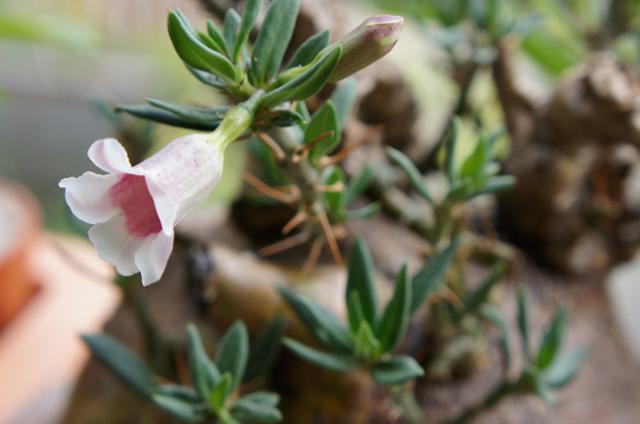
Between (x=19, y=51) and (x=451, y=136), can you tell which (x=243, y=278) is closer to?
(x=451, y=136)

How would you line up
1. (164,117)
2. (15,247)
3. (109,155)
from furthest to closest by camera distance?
(15,247) → (164,117) → (109,155)

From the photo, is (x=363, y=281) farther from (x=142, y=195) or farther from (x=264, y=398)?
(x=142, y=195)

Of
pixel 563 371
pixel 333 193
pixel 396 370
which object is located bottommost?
pixel 563 371

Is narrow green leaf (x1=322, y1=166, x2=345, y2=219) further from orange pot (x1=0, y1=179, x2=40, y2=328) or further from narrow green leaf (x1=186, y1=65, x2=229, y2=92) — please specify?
orange pot (x1=0, y1=179, x2=40, y2=328)

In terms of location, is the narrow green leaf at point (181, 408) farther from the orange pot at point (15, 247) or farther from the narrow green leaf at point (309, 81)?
the orange pot at point (15, 247)

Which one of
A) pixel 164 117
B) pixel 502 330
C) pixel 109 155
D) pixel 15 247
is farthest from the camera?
pixel 15 247

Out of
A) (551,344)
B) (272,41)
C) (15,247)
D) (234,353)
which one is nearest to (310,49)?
(272,41)

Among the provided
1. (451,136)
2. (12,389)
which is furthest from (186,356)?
(12,389)
